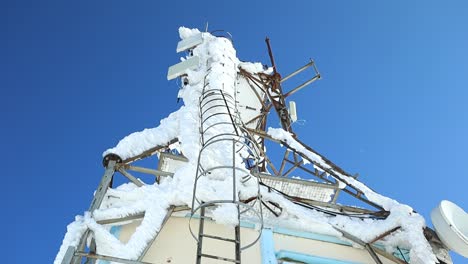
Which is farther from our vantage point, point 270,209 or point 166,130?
point 166,130

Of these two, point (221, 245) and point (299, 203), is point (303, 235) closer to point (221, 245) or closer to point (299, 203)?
point (299, 203)

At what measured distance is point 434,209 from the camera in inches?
244

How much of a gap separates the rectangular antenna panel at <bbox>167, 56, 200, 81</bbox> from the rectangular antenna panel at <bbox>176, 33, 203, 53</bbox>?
4.87 ft

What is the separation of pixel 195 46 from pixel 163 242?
8.19 metres

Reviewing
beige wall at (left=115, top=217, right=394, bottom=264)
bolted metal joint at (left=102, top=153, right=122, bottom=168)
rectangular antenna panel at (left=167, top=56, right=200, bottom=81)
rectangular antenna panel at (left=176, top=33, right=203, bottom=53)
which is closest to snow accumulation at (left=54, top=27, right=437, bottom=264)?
bolted metal joint at (left=102, top=153, right=122, bottom=168)

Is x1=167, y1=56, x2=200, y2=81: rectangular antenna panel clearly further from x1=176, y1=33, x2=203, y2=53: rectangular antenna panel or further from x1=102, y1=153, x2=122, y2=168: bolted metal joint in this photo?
x1=102, y1=153, x2=122, y2=168: bolted metal joint

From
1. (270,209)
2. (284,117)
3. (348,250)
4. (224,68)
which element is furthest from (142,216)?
(284,117)

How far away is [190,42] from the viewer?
1299 cm

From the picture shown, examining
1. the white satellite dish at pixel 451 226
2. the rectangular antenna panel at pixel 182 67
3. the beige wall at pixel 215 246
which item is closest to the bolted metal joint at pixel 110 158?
the beige wall at pixel 215 246

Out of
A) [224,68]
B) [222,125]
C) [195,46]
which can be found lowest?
[222,125]

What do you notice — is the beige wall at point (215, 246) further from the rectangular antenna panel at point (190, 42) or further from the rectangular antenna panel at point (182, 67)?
the rectangular antenna panel at point (190, 42)

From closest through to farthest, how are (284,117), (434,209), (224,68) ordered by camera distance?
(434,209) < (224,68) < (284,117)

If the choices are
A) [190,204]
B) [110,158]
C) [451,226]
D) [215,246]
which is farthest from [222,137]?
[451,226]

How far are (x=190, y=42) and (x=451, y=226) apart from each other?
905 centimetres
